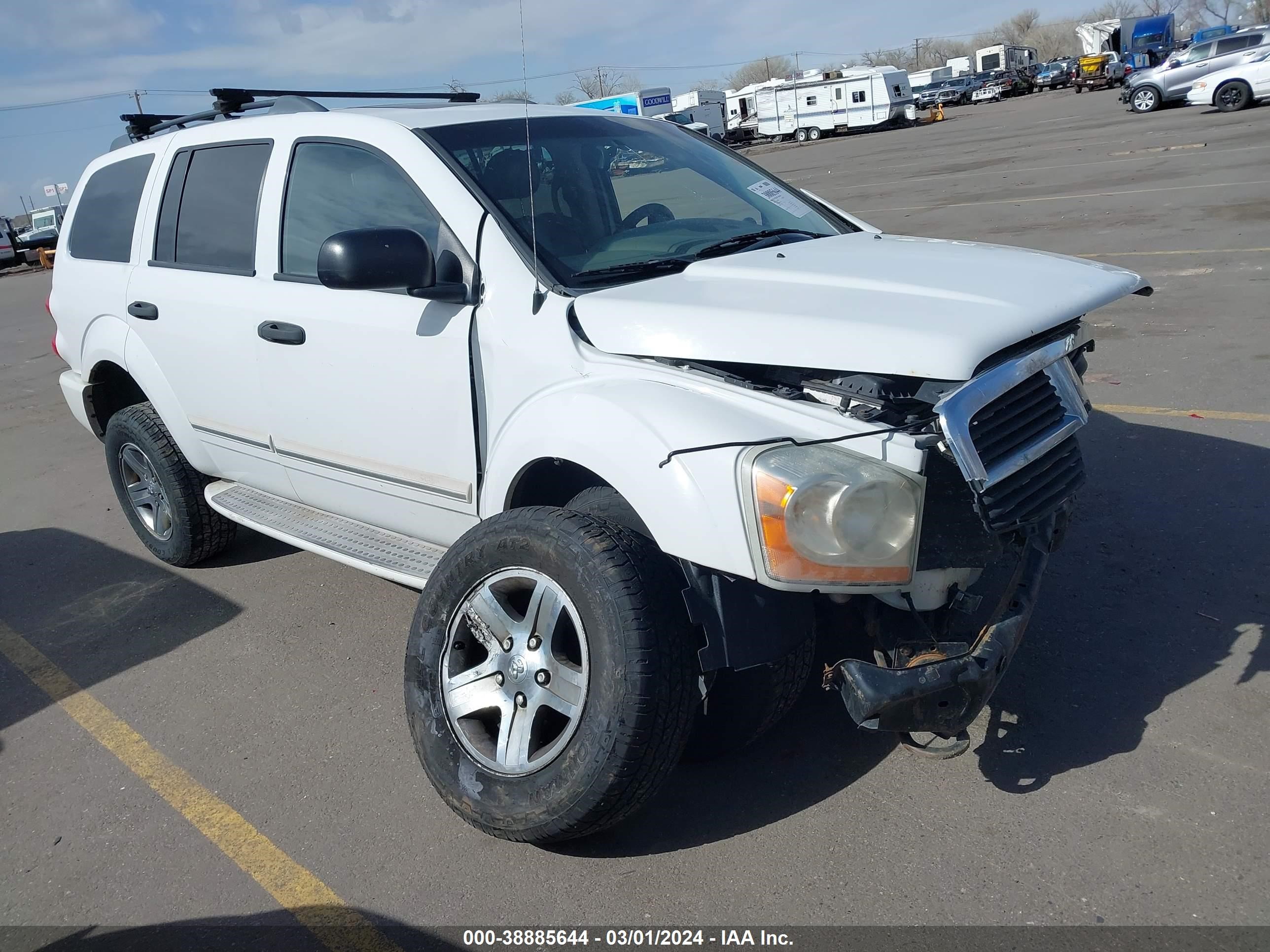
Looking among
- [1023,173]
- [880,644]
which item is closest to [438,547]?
[880,644]

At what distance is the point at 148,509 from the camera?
550cm

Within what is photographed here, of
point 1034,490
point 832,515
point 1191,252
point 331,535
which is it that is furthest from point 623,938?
point 1191,252

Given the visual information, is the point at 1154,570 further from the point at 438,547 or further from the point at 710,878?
the point at 438,547

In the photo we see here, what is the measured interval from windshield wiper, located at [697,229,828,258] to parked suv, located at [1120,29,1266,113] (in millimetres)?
27517

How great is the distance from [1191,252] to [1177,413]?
194 inches

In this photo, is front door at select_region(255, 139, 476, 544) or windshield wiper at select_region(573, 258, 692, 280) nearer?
windshield wiper at select_region(573, 258, 692, 280)

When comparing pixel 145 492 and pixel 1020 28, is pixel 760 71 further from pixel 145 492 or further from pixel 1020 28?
pixel 145 492

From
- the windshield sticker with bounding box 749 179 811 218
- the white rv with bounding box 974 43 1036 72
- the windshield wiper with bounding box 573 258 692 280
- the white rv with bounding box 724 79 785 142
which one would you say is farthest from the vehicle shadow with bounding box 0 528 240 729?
the white rv with bounding box 974 43 1036 72

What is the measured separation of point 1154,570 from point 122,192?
4.93 meters

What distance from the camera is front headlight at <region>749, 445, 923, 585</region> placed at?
2518 mm

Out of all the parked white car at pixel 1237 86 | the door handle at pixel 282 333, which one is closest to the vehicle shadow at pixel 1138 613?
the door handle at pixel 282 333

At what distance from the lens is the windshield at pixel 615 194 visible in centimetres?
349

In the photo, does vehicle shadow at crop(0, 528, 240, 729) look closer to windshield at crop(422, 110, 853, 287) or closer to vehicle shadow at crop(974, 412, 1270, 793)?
windshield at crop(422, 110, 853, 287)

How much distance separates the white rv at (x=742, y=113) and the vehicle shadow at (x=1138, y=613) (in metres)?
51.6
